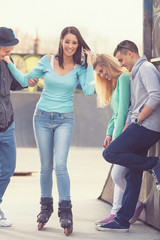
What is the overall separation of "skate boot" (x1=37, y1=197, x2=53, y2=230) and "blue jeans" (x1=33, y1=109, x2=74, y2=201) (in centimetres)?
21

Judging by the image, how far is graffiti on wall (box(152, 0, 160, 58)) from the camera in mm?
5605

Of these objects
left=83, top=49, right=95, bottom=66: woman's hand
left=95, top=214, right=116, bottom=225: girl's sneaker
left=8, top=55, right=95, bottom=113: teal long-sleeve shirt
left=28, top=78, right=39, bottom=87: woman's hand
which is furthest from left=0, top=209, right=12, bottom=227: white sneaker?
left=83, top=49, right=95, bottom=66: woman's hand

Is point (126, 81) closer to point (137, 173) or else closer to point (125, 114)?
point (125, 114)

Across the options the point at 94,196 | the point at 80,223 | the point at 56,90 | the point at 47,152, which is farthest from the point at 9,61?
the point at 94,196

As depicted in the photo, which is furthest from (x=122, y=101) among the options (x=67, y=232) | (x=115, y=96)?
(x=67, y=232)

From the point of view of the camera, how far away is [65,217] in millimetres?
5250

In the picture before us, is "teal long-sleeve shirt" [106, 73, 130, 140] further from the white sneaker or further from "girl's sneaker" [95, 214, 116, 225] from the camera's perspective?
the white sneaker

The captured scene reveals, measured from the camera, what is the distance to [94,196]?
770 centimetres

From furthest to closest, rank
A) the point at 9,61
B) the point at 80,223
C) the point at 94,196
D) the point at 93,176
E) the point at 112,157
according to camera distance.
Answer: the point at 93,176
the point at 94,196
the point at 80,223
the point at 9,61
the point at 112,157

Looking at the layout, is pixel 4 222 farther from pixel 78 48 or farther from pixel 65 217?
pixel 78 48

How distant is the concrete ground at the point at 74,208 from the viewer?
521cm

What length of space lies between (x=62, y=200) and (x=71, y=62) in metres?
1.34

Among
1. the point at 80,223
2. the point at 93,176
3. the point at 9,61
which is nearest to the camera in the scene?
the point at 9,61

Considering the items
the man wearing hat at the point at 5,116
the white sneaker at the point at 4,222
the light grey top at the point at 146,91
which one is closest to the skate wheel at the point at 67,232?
the white sneaker at the point at 4,222
